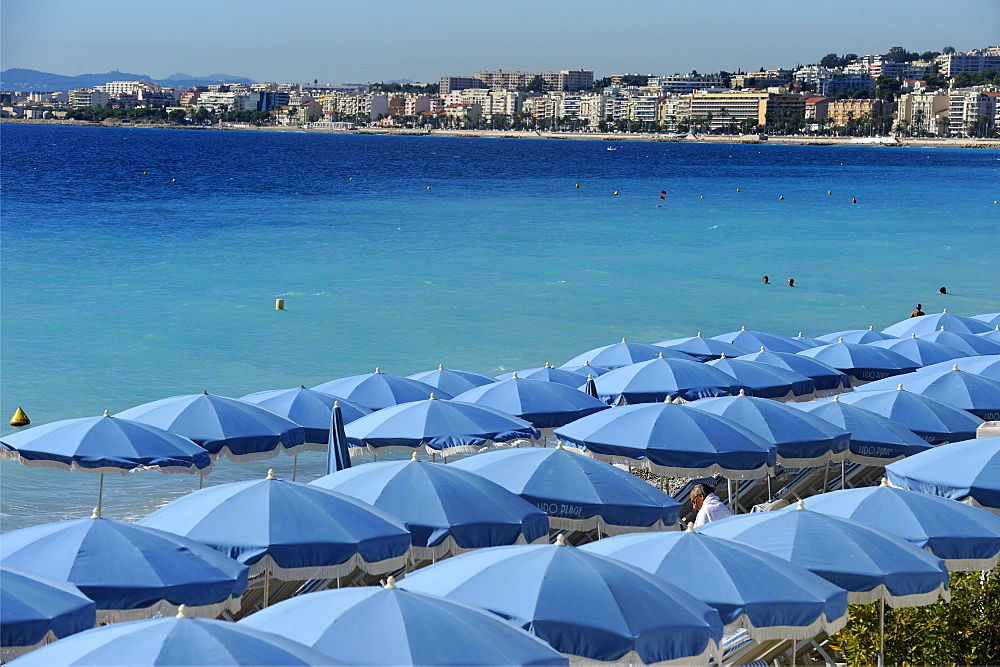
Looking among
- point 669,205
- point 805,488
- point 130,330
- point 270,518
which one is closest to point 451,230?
point 669,205

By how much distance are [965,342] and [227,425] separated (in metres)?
9.15

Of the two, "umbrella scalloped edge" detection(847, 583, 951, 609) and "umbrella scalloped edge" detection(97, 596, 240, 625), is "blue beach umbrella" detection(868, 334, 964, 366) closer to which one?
"umbrella scalloped edge" detection(847, 583, 951, 609)

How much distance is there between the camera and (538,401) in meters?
11.0

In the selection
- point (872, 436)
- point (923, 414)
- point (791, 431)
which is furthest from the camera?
point (923, 414)

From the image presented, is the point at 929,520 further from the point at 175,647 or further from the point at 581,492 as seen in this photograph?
the point at 175,647

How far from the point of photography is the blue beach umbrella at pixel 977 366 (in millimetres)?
12312

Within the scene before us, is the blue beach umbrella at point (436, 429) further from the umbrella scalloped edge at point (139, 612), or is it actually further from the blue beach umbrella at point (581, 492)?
the umbrella scalloped edge at point (139, 612)

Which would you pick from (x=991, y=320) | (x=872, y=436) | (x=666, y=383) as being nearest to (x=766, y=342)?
(x=666, y=383)

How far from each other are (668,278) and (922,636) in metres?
27.8

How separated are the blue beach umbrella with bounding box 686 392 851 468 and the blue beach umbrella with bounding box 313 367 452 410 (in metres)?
3.12

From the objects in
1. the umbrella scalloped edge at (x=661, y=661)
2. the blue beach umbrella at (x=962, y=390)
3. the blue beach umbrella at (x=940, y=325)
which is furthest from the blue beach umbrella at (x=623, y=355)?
the umbrella scalloped edge at (x=661, y=661)

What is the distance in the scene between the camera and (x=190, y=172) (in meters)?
81.4

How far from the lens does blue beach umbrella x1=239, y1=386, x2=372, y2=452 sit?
10.6 meters

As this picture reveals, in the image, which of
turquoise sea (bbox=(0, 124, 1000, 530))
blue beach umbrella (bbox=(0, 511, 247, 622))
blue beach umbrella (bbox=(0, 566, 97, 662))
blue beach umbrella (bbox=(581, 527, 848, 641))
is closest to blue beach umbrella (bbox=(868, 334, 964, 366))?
turquoise sea (bbox=(0, 124, 1000, 530))
